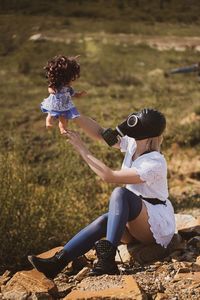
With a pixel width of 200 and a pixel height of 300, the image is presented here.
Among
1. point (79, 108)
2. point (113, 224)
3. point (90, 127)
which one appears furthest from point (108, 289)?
point (79, 108)

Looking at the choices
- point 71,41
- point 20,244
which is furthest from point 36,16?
point 20,244

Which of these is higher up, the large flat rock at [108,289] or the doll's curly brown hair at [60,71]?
the doll's curly brown hair at [60,71]

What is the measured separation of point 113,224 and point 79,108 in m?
13.4

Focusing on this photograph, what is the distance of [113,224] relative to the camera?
453 centimetres

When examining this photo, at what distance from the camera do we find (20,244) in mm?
6641

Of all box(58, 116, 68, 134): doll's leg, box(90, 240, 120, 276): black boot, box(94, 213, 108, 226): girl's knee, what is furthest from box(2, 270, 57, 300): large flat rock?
box(58, 116, 68, 134): doll's leg

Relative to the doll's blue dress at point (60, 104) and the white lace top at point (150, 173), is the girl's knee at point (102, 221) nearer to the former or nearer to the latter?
the white lace top at point (150, 173)

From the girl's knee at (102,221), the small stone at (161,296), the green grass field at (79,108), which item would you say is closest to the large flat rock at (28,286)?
the girl's knee at (102,221)

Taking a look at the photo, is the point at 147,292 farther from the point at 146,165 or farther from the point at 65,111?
the point at 65,111

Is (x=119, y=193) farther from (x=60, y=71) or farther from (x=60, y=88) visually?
(x=60, y=71)

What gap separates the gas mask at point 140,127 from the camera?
4734mm

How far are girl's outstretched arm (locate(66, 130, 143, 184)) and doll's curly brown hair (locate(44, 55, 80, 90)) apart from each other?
339mm

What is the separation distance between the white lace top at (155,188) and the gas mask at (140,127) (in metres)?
0.15

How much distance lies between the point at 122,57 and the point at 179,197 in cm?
1993
